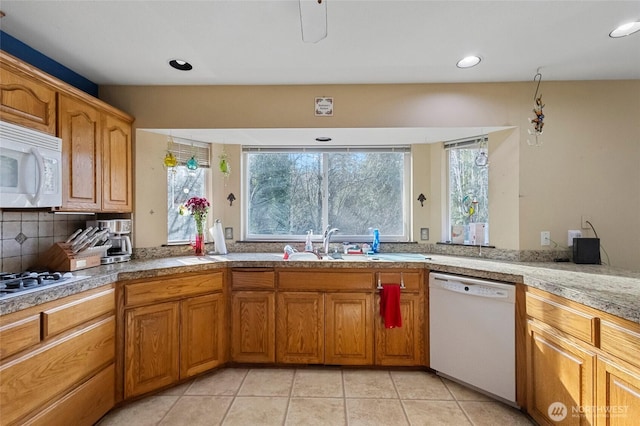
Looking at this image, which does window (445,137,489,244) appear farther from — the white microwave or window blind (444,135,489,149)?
the white microwave

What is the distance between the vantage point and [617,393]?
124 cm

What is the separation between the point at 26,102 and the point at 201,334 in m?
1.81

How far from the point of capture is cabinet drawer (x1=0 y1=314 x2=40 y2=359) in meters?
1.21

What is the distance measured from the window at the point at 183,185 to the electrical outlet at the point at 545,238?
3.05 m

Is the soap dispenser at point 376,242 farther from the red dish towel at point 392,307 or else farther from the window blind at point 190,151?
the window blind at point 190,151

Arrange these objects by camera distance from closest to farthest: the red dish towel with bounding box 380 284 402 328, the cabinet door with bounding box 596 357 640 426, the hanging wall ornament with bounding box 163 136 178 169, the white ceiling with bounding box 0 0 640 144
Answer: the cabinet door with bounding box 596 357 640 426 < the white ceiling with bounding box 0 0 640 144 < the red dish towel with bounding box 380 284 402 328 < the hanging wall ornament with bounding box 163 136 178 169

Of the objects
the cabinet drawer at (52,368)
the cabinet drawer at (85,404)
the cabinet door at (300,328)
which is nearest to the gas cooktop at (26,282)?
the cabinet drawer at (52,368)

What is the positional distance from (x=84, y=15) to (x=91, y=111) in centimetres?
63

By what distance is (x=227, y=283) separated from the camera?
91.4 inches

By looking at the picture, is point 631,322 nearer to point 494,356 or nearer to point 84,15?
point 494,356

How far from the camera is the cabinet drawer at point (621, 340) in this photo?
1.17m

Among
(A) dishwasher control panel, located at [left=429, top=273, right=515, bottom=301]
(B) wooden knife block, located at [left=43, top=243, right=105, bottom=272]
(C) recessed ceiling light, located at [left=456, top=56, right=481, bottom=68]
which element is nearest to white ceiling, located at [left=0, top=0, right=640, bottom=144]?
(C) recessed ceiling light, located at [left=456, top=56, right=481, bottom=68]

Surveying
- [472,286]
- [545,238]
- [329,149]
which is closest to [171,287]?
[329,149]

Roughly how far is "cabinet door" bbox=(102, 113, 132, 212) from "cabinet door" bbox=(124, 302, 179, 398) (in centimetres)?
86
